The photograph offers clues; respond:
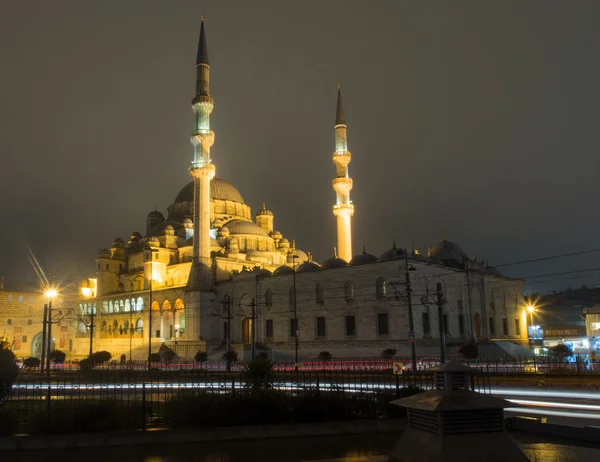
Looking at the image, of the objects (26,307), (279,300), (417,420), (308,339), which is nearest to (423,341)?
(308,339)

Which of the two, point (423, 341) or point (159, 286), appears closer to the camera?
point (423, 341)

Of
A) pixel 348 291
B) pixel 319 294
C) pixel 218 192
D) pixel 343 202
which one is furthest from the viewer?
pixel 218 192

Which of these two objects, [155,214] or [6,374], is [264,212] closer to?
[155,214]

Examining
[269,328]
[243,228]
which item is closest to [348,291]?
[269,328]

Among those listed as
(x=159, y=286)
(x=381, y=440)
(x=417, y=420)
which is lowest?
(x=381, y=440)

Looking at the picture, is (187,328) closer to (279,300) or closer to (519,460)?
(279,300)

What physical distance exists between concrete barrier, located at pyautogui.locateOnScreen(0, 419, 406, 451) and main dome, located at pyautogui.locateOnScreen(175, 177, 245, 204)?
210ft

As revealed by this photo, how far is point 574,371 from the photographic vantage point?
2566 cm

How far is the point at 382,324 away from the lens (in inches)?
1758

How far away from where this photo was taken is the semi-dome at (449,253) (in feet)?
168

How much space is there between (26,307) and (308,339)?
4495cm

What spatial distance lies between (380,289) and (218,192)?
36.4 m

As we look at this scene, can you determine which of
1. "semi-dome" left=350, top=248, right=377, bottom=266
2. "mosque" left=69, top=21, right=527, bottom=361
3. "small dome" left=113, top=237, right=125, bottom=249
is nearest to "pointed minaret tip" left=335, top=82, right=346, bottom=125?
"mosque" left=69, top=21, right=527, bottom=361

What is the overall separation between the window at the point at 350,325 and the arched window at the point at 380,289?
2.98 m
